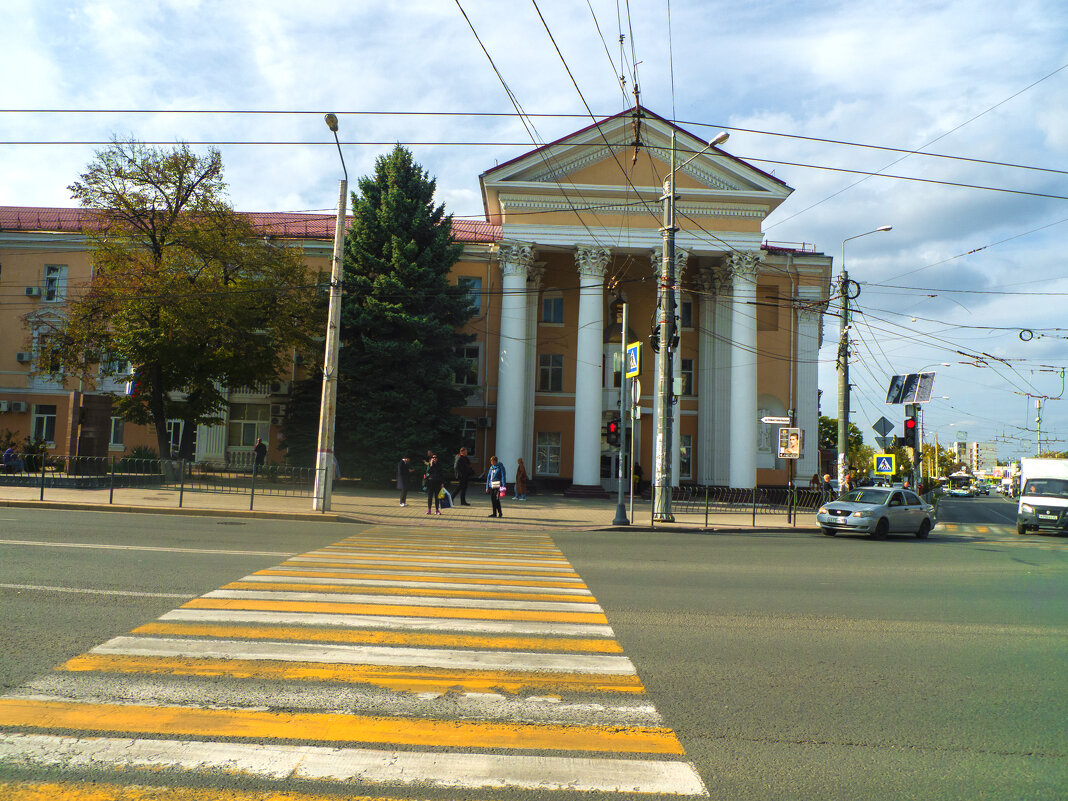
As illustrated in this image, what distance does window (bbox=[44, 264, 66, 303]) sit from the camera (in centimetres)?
3866

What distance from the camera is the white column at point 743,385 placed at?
32188 mm

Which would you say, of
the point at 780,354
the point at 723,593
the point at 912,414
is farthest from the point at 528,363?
the point at 723,593

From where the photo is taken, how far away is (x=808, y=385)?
38.3 m

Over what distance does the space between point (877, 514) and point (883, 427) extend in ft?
27.2

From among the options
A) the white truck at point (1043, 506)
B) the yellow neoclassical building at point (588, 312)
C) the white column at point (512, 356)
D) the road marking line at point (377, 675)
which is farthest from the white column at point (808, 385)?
the road marking line at point (377, 675)

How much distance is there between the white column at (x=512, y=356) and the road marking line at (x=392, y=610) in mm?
23992

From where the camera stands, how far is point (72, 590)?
8.08 metres

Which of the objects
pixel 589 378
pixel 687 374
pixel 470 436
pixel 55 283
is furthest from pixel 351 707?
pixel 55 283

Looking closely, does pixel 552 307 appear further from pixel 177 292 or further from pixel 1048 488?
pixel 1048 488

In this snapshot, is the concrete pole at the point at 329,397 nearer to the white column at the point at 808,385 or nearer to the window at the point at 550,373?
the window at the point at 550,373

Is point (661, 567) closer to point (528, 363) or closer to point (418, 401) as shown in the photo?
point (418, 401)

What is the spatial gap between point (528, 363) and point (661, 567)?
23.5 metres

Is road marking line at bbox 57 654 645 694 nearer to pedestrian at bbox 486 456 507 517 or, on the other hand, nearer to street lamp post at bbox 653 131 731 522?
pedestrian at bbox 486 456 507 517

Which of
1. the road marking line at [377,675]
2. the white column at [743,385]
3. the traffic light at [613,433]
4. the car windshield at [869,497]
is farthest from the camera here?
the white column at [743,385]
